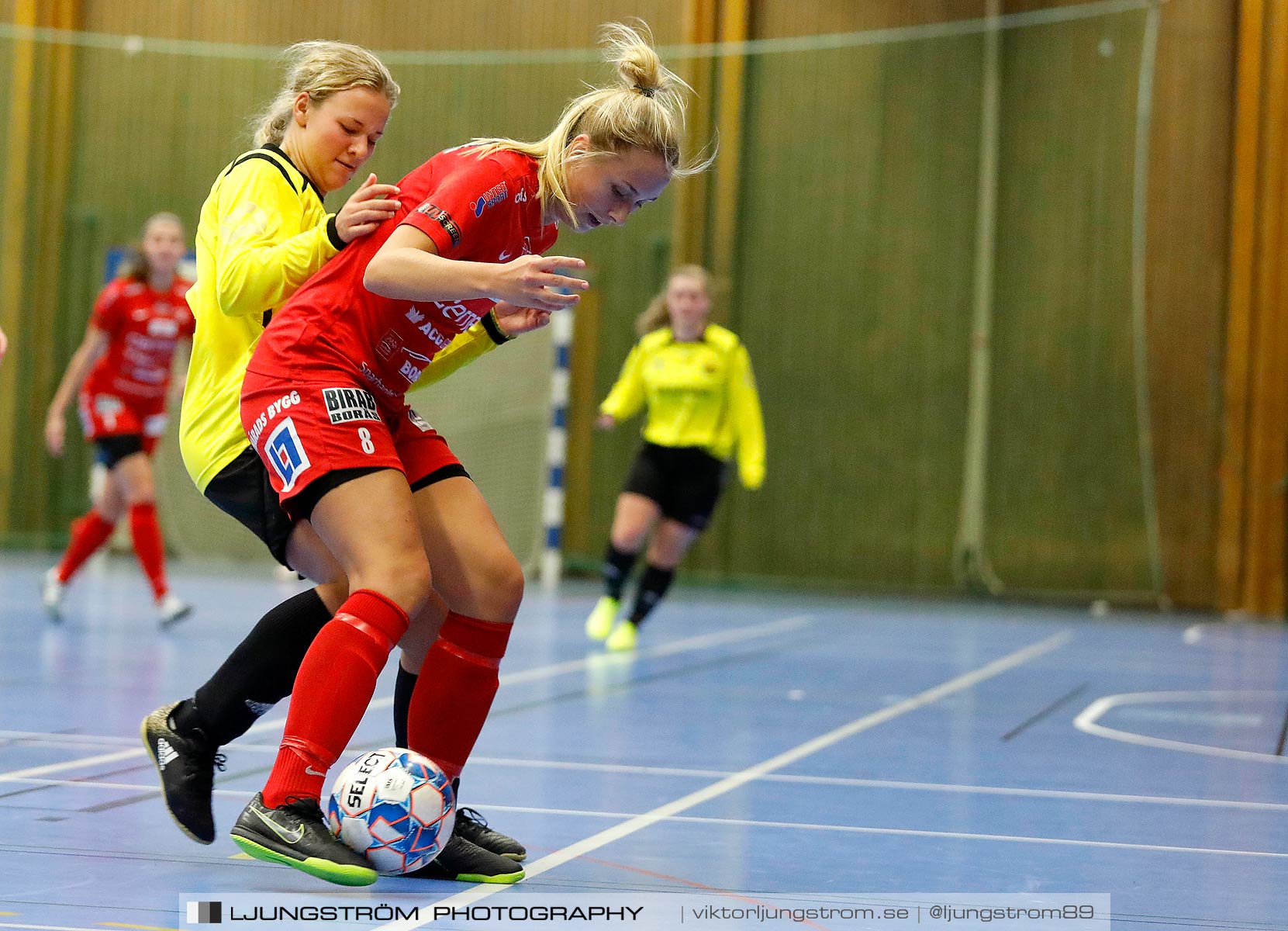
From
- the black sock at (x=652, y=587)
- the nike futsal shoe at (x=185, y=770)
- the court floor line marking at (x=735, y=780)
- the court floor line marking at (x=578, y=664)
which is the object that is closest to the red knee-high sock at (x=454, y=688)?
the court floor line marking at (x=735, y=780)

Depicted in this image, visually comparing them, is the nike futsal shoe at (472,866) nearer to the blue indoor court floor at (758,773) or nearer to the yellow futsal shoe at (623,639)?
the blue indoor court floor at (758,773)

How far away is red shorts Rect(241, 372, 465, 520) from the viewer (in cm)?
234

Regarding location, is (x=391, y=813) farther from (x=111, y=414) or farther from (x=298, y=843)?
(x=111, y=414)

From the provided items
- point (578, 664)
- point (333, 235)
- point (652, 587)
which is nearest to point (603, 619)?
point (652, 587)

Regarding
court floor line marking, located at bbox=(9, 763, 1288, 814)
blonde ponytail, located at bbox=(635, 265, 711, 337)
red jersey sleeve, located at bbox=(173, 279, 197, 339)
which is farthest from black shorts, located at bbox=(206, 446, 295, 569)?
blonde ponytail, located at bbox=(635, 265, 711, 337)

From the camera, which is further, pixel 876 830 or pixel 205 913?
pixel 876 830

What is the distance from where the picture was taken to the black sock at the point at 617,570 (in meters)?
7.07

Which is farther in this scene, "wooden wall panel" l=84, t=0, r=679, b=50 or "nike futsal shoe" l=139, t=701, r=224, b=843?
"wooden wall panel" l=84, t=0, r=679, b=50

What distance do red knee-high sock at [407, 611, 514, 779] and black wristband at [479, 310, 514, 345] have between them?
1.83ft

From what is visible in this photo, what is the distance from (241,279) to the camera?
253 cm

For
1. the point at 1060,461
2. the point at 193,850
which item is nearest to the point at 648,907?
the point at 193,850

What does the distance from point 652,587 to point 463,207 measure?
4.76 metres

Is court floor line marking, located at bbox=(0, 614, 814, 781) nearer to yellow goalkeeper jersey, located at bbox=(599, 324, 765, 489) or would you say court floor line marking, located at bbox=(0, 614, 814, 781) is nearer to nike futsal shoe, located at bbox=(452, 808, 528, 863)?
yellow goalkeeper jersey, located at bbox=(599, 324, 765, 489)

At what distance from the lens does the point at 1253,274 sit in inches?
404
